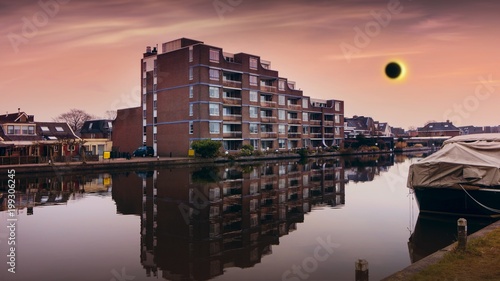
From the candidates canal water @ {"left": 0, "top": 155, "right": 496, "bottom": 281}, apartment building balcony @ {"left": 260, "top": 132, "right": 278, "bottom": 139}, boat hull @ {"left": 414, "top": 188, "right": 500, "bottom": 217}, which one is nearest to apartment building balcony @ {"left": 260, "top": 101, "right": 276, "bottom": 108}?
apartment building balcony @ {"left": 260, "top": 132, "right": 278, "bottom": 139}

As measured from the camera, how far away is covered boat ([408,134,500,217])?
17.0 meters

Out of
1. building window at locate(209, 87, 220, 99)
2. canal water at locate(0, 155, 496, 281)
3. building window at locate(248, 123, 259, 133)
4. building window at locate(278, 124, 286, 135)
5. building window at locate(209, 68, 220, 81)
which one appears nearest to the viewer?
canal water at locate(0, 155, 496, 281)

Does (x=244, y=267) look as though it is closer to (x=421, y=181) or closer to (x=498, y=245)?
(x=498, y=245)

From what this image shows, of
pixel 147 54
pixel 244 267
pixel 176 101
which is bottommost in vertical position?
pixel 244 267

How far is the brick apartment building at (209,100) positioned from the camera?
2496 inches

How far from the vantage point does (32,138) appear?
61281mm

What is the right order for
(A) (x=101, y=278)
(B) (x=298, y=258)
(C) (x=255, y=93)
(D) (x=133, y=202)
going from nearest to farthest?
1. (A) (x=101, y=278)
2. (B) (x=298, y=258)
3. (D) (x=133, y=202)
4. (C) (x=255, y=93)

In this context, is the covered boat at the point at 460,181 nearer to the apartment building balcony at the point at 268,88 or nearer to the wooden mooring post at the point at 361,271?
the wooden mooring post at the point at 361,271

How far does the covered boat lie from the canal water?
0.96 meters

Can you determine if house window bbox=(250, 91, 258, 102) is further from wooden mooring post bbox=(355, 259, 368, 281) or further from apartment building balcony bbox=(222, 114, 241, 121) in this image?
wooden mooring post bbox=(355, 259, 368, 281)

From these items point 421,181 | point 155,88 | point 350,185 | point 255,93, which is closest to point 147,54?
point 155,88

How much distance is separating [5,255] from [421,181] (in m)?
16.7

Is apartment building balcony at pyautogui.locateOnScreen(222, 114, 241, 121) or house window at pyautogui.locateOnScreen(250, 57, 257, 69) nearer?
apartment building balcony at pyautogui.locateOnScreen(222, 114, 241, 121)

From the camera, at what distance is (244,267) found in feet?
36.2
